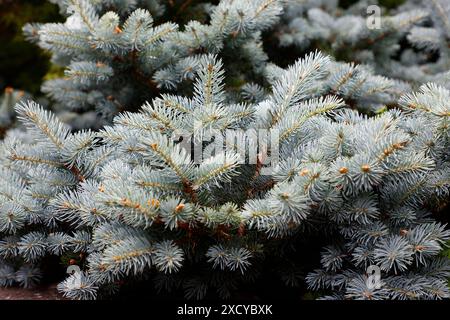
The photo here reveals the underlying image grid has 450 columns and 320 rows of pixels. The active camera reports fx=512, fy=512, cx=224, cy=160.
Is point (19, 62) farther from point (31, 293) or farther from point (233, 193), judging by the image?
point (233, 193)

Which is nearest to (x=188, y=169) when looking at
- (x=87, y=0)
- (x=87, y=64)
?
(x=87, y=64)

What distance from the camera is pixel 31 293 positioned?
181 centimetres

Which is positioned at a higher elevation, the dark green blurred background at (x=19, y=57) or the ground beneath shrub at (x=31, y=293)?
the dark green blurred background at (x=19, y=57)

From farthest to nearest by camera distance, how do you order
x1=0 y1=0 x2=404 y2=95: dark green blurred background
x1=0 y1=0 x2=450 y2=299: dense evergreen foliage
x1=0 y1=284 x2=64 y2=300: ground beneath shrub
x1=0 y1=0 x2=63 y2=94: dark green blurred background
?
x1=0 y1=0 x2=63 y2=94: dark green blurred background, x1=0 y1=0 x2=404 y2=95: dark green blurred background, x1=0 y1=284 x2=64 y2=300: ground beneath shrub, x1=0 y1=0 x2=450 y2=299: dense evergreen foliage

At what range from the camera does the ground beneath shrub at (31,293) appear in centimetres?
178

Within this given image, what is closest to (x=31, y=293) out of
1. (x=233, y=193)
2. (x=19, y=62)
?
(x=233, y=193)

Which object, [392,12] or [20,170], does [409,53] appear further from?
[20,170]

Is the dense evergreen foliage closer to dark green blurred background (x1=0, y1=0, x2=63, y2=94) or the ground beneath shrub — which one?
the ground beneath shrub

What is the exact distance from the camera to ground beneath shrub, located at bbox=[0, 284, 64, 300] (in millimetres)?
1777

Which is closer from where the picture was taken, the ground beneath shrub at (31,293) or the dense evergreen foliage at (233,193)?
the dense evergreen foliage at (233,193)

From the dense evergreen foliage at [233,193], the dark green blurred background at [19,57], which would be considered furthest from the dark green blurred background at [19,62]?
the dense evergreen foliage at [233,193]

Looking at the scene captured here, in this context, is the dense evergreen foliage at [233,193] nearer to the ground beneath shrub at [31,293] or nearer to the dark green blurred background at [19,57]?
the ground beneath shrub at [31,293]

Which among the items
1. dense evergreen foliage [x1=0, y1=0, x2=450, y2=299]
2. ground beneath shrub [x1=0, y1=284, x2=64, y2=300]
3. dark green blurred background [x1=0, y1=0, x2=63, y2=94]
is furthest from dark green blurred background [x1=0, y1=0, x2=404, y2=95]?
ground beneath shrub [x1=0, y1=284, x2=64, y2=300]

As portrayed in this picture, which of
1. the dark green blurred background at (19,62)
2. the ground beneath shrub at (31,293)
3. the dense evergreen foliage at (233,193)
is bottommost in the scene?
the ground beneath shrub at (31,293)
